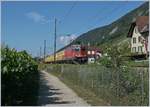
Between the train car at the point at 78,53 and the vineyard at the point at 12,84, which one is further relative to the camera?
the train car at the point at 78,53

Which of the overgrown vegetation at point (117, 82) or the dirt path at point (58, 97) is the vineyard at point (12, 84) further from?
the overgrown vegetation at point (117, 82)

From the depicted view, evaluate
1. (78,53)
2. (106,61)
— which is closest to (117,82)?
(106,61)

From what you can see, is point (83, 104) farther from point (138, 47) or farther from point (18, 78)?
point (138, 47)

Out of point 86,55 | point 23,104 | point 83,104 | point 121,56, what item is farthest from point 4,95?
point 86,55

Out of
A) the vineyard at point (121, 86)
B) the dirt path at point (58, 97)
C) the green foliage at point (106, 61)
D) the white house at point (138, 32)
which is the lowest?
the dirt path at point (58, 97)

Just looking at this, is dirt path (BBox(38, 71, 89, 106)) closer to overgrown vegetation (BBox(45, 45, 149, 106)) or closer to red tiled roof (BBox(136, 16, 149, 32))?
overgrown vegetation (BBox(45, 45, 149, 106))

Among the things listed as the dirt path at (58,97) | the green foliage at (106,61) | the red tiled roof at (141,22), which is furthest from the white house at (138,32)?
the green foliage at (106,61)

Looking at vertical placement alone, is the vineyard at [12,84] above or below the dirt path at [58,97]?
above

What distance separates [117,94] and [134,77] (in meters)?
2.14

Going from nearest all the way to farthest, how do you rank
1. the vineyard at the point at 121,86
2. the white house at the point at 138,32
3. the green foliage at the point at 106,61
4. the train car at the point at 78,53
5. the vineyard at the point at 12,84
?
the vineyard at the point at 121,86, the vineyard at the point at 12,84, the green foliage at the point at 106,61, the train car at the point at 78,53, the white house at the point at 138,32

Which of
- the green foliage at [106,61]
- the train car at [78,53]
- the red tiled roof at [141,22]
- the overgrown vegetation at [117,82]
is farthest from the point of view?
the red tiled roof at [141,22]

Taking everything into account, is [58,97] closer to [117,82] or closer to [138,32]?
[117,82]

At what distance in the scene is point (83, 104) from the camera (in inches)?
760

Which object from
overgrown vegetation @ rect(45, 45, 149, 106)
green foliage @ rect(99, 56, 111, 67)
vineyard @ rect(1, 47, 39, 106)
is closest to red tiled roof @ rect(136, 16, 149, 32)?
overgrown vegetation @ rect(45, 45, 149, 106)
